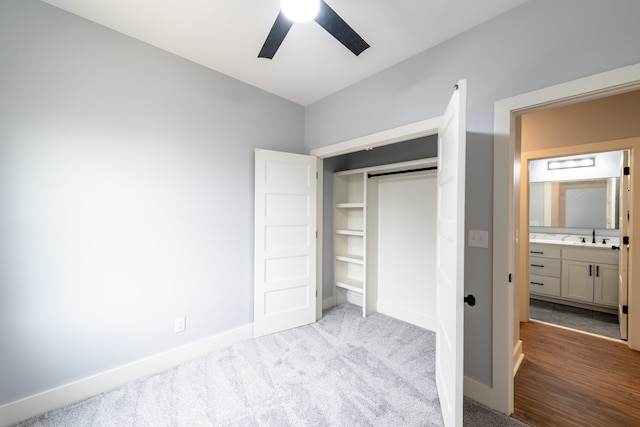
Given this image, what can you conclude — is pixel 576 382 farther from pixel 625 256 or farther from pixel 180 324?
pixel 180 324

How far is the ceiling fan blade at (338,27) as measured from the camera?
1239mm

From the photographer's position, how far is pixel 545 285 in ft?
12.1

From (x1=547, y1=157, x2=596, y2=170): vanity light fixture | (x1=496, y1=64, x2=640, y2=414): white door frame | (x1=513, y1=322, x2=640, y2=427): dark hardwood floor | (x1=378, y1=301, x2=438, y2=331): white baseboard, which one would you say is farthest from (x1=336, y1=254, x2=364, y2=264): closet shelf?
(x1=547, y1=157, x2=596, y2=170): vanity light fixture

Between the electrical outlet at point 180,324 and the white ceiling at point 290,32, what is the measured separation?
2.33 meters

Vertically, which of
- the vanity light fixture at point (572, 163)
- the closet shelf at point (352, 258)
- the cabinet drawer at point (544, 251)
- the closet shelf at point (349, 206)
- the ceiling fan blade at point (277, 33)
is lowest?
the closet shelf at point (352, 258)

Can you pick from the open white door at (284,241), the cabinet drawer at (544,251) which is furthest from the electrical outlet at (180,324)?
the cabinet drawer at (544,251)

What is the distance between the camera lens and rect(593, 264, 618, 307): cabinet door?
3162 mm

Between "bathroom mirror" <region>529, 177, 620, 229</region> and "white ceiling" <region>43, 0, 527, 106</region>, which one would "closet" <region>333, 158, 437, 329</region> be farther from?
"bathroom mirror" <region>529, 177, 620, 229</region>

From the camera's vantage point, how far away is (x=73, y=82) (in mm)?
1751

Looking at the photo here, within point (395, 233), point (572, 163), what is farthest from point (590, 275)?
point (395, 233)

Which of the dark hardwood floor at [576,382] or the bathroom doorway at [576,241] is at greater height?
the bathroom doorway at [576,241]

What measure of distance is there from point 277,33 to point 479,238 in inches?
72.7

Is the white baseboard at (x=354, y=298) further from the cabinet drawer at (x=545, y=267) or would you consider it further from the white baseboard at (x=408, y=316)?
the cabinet drawer at (x=545, y=267)

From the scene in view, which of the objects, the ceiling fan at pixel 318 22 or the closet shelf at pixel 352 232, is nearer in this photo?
the ceiling fan at pixel 318 22
